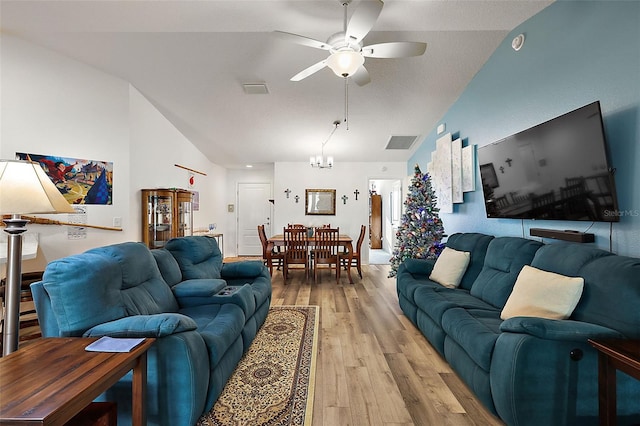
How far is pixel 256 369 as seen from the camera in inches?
93.4

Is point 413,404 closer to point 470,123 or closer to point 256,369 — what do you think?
point 256,369

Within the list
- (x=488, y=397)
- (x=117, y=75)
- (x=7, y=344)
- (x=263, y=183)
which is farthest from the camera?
(x=263, y=183)

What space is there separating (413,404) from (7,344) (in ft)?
7.67

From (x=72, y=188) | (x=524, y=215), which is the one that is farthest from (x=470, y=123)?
(x=72, y=188)

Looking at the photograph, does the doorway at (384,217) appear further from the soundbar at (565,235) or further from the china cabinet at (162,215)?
the soundbar at (565,235)

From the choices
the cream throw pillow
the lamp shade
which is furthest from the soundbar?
the lamp shade

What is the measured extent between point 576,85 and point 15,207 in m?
3.73

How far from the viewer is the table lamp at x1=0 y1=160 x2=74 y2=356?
1514mm

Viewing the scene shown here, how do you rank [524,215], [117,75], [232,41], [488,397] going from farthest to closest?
1. [117,75]
2. [232,41]
3. [524,215]
4. [488,397]

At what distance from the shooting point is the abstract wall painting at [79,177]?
11.4ft

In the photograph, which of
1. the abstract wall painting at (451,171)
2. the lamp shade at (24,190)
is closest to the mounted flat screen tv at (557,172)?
the abstract wall painting at (451,171)

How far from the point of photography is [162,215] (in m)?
4.61

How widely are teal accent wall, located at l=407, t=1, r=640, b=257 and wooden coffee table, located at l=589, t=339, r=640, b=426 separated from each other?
89cm

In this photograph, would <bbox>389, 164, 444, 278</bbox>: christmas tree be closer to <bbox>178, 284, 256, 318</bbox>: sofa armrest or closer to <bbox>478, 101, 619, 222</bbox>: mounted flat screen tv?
<bbox>478, 101, 619, 222</bbox>: mounted flat screen tv
